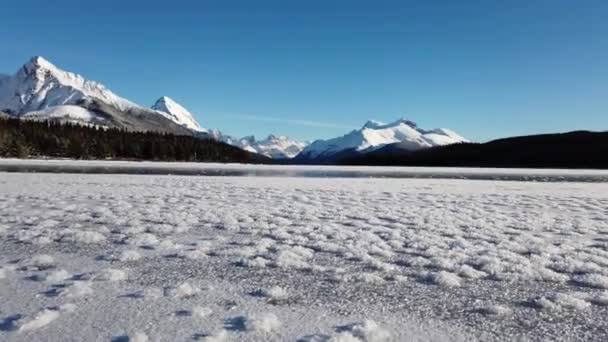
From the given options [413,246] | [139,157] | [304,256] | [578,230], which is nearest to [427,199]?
[578,230]

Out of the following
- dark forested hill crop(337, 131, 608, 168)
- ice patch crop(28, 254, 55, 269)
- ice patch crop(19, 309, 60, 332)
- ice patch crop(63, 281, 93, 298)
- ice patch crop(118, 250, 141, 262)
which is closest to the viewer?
ice patch crop(19, 309, 60, 332)

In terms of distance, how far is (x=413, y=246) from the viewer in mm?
9461

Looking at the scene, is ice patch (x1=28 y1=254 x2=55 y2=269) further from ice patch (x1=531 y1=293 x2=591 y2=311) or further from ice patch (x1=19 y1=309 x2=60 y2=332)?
ice patch (x1=531 y1=293 x2=591 y2=311)

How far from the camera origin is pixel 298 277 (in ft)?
23.5

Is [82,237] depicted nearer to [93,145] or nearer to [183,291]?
[183,291]

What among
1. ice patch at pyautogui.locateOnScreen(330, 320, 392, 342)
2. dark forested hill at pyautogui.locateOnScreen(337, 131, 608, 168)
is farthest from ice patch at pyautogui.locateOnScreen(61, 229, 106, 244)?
dark forested hill at pyautogui.locateOnScreen(337, 131, 608, 168)

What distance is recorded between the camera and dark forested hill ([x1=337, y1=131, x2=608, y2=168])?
521 feet

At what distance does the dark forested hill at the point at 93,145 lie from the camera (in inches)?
4171

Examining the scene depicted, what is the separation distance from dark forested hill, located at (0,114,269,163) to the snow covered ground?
103558mm

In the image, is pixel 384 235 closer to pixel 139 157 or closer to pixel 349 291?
pixel 349 291

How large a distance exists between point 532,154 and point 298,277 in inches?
7421

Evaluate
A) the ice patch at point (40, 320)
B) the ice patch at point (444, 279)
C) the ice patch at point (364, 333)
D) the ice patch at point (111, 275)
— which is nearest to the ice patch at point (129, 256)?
the ice patch at point (111, 275)

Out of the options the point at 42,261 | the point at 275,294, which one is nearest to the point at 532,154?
the point at 275,294

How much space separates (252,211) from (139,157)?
381 ft
